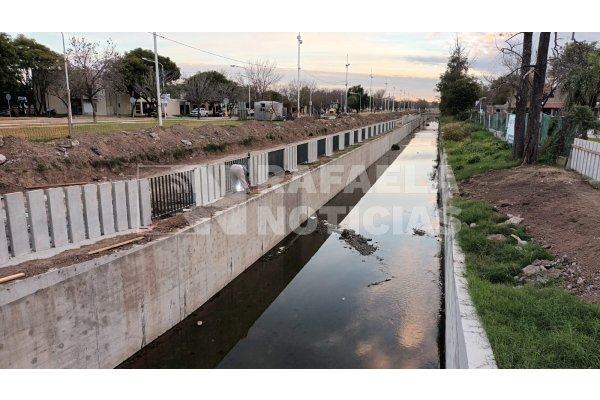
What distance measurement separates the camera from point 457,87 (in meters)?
56.1

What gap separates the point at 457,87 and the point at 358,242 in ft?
162

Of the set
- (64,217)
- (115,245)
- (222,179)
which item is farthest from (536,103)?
(64,217)

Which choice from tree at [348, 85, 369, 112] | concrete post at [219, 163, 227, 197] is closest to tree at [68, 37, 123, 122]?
concrete post at [219, 163, 227, 197]

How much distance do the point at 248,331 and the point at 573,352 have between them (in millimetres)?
5918

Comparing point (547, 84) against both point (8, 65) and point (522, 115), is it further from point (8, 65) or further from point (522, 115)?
point (8, 65)

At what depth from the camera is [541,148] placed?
1603 cm

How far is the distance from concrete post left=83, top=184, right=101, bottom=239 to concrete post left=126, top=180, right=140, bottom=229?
2.20 ft

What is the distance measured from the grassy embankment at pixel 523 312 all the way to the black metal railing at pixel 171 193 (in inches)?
244

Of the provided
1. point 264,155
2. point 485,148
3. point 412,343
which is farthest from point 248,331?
point 485,148

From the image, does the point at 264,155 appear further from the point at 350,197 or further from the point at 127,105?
the point at 127,105

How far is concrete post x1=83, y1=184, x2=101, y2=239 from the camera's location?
7.26 m

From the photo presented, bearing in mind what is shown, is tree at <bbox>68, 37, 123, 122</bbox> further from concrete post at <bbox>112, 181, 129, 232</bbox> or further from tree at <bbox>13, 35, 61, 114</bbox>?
concrete post at <bbox>112, 181, 129, 232</bbox>

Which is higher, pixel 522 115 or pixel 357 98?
pixel 357 98

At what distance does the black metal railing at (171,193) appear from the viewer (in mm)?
9141
